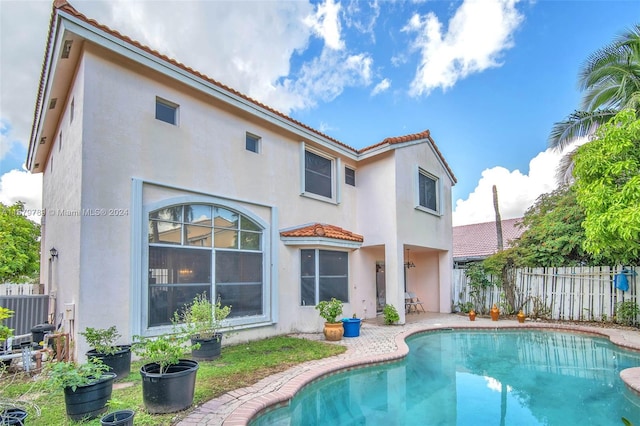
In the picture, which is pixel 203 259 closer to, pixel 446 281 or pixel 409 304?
pixel 409 304

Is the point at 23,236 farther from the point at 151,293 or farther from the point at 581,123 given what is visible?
the point at 581,123

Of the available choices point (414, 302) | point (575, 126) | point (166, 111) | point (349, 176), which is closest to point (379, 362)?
point (166, 111)

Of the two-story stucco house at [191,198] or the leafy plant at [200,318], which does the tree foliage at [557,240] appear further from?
the leafy plant at [200,318]

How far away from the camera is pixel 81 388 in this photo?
4648 millimetres

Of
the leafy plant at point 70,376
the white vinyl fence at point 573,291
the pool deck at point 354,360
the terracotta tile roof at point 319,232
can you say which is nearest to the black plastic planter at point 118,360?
the leafy plant at point 70,376

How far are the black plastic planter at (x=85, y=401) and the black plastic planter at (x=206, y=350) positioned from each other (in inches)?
121

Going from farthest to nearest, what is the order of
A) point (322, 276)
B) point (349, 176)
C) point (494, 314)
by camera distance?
point (494, 314) → point (349, 176) → point (322, 276)

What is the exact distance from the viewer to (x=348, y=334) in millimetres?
11227

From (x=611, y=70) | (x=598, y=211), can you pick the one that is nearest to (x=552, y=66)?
(x=611, y=70)

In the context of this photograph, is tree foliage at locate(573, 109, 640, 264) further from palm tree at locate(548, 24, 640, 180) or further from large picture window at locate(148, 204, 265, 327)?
large picture window at locate(148, 204, 265, 327)

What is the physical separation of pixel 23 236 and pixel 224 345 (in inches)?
698

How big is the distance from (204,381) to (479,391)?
210 inches

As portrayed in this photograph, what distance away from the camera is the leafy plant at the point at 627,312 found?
1302 cm

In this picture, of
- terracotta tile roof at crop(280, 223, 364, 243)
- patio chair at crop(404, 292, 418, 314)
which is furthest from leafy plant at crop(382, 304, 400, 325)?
patio chair at crop(404, 292, 418, 314)
